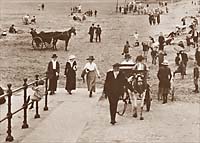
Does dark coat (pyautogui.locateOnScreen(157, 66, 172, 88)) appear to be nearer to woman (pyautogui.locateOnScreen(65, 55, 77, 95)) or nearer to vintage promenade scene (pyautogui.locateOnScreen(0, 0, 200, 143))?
vintage promenade scene (pyautogui.locateOnScreen(0, 0, 200, 143))

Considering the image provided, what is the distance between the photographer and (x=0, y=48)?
114 feet

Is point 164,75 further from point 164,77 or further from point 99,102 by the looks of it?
point 99,102

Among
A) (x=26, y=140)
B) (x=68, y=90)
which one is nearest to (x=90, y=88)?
(x=68, y=90)

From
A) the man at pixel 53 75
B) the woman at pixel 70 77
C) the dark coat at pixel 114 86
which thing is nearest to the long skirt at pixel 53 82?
the man at pixel 53 75

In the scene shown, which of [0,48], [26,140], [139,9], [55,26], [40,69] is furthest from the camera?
[139,9]

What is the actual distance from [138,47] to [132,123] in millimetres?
21778

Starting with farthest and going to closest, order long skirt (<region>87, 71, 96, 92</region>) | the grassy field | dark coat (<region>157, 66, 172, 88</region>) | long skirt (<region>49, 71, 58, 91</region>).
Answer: the grassy field < long skirt (<region>87, 71, 96, 92</region>) < long skirt (<region>49, 71, 58, 91</region>) < dark coat (<region>157, 66, 172, 88</region>)

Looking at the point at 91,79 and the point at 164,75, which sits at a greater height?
the point at 164,75

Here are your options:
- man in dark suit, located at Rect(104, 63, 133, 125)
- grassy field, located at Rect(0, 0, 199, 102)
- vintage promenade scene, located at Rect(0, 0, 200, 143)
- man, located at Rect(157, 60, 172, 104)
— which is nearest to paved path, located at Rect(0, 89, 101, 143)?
vintage promenade scene, located at Rect(0, 0, 200, 143)

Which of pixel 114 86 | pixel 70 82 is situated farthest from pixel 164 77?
pixel 114 86

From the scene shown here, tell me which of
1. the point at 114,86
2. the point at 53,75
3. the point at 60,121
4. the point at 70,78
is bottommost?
the point at 60,121

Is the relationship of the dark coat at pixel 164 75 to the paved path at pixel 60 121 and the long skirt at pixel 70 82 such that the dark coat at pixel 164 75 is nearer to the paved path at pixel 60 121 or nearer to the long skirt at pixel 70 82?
the paved path at pixel 60 121

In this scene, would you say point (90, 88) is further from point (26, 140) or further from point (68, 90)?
point (26, 140)

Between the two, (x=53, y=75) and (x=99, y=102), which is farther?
(x=53, y=75)
